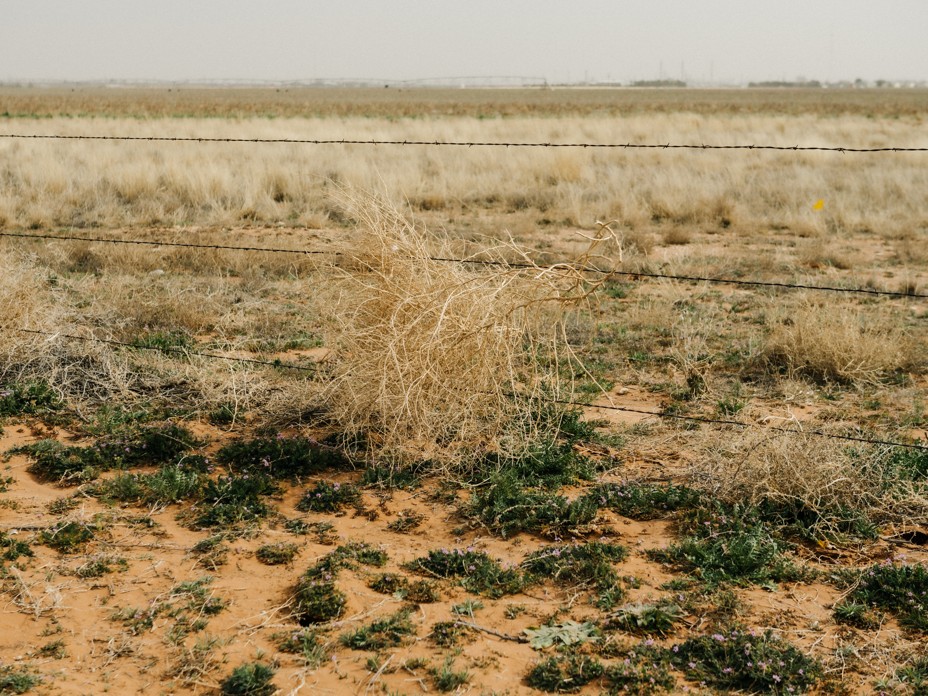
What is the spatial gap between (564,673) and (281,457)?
2268 mm

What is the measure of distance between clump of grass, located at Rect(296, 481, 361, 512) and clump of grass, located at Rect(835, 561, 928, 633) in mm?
2309

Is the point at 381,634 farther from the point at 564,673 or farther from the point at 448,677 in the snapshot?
the point at 564,673

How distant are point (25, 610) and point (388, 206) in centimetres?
289

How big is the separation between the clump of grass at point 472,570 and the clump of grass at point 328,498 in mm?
681

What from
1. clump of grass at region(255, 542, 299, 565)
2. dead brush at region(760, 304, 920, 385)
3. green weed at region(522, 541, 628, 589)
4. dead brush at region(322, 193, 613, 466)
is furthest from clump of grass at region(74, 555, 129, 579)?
dead brush at region(760, 304, 920, 385)

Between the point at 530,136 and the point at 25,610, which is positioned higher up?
the point at 530,136

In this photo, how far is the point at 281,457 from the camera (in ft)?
15.9

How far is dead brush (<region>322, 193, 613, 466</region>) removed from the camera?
4.70 meters

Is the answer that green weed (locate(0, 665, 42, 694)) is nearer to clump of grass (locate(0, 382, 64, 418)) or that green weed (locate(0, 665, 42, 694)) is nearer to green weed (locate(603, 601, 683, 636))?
green weed (locate(603, 601, 683, 636))

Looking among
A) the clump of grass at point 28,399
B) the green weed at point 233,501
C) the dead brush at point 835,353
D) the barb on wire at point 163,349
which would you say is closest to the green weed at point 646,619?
the green weed at point 233,501

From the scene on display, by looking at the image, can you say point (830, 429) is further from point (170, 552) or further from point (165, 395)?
point (165, 395)

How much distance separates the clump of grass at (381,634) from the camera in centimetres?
327

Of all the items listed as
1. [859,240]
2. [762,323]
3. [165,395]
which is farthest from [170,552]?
[859,240]

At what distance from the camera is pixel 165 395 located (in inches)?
228
